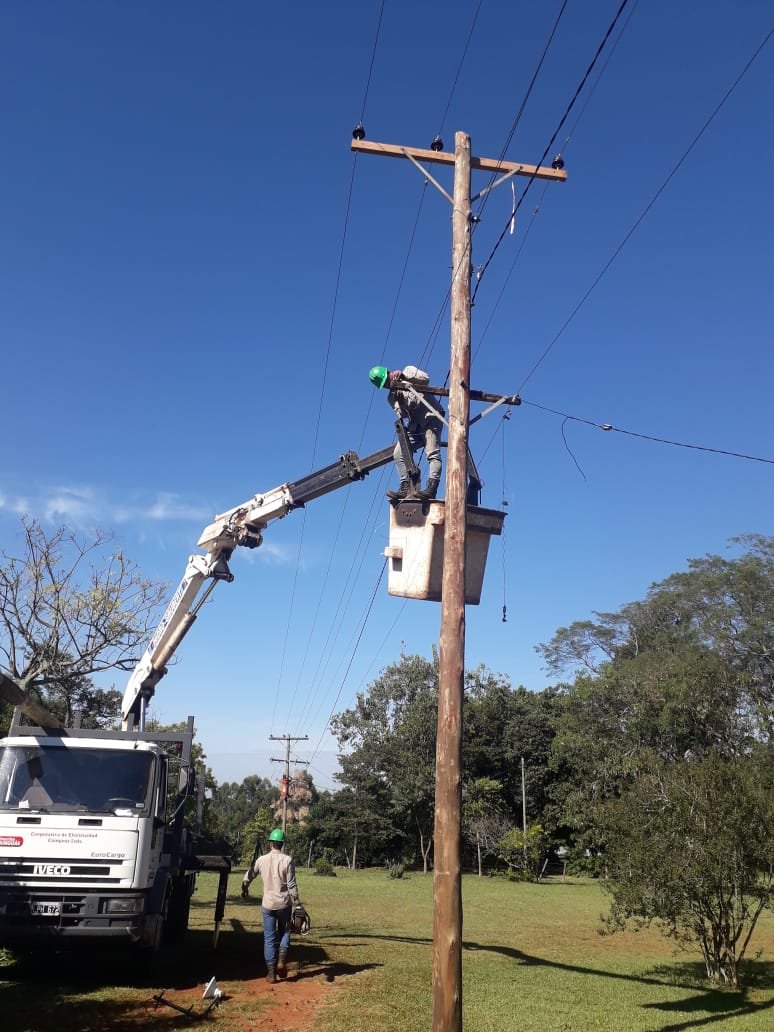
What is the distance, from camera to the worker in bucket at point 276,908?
979cm

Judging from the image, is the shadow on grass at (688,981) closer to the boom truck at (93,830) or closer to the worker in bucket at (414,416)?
the boom truck at (93,830)

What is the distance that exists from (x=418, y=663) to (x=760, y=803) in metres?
43.2

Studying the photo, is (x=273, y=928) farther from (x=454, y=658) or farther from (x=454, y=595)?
(x=454, y=595)

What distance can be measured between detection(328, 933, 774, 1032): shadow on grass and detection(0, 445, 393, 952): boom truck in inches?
208

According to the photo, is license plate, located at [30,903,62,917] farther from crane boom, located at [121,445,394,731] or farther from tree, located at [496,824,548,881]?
tree, located at [496,824,548,881]

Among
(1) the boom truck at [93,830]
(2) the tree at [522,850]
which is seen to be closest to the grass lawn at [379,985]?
(1) the boom truck at [93,830]

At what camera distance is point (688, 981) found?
1260 cm

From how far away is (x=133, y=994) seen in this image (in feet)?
29.5

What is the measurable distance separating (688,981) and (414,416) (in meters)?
10.0

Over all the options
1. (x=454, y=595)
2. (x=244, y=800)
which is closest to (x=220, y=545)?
(x=454, y=595)

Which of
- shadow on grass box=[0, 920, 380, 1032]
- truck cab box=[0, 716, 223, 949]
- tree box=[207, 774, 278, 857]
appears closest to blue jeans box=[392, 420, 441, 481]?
truck cab box=[0, 716, 223, 949]

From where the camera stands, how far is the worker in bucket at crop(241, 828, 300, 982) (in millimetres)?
9789

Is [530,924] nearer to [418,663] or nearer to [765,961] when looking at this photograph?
[765,961]

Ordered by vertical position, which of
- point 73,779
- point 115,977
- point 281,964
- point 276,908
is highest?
point 73,779
